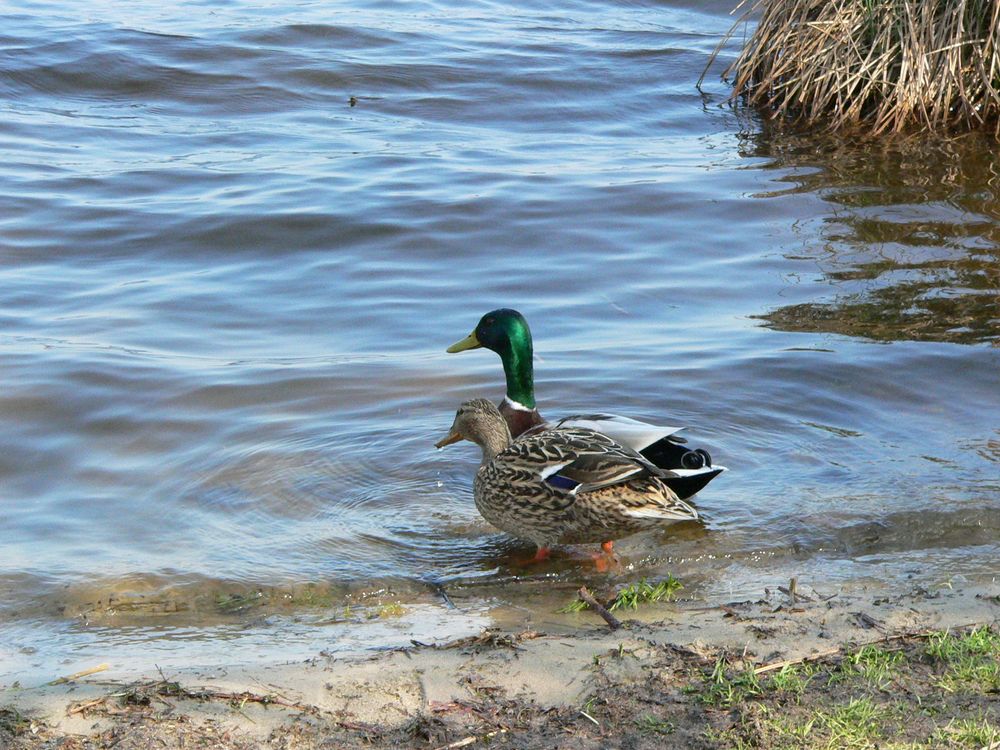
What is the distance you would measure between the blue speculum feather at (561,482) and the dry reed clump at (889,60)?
6.83m

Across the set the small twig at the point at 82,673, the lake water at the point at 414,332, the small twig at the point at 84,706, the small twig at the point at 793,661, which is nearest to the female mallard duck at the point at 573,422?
the lake water at the point at 414,332

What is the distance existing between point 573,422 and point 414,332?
89.2 inches

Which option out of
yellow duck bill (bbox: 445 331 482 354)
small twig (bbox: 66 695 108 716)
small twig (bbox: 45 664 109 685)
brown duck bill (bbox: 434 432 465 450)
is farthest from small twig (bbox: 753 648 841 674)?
yellow duck bill (bbox: 445 331 482 354)

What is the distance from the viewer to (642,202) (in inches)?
394

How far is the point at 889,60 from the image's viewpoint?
10836mm

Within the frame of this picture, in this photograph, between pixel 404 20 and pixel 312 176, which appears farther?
pixel 404 20

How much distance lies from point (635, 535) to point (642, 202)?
193 inches

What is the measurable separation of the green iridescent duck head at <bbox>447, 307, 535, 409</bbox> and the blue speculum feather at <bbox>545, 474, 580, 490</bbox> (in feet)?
3.91

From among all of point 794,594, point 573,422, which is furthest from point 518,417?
point 794,594

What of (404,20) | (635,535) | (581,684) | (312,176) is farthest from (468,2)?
(581,684)

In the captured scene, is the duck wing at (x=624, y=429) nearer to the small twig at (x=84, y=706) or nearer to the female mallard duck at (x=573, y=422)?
the female mallard duck at (x=573, y=422)

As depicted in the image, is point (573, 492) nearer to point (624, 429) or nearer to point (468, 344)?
point (624, 429)

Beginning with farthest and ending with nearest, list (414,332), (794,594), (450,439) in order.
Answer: (414,332) → (450,439) → (794,594)

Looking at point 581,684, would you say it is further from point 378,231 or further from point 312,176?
point 312,176
